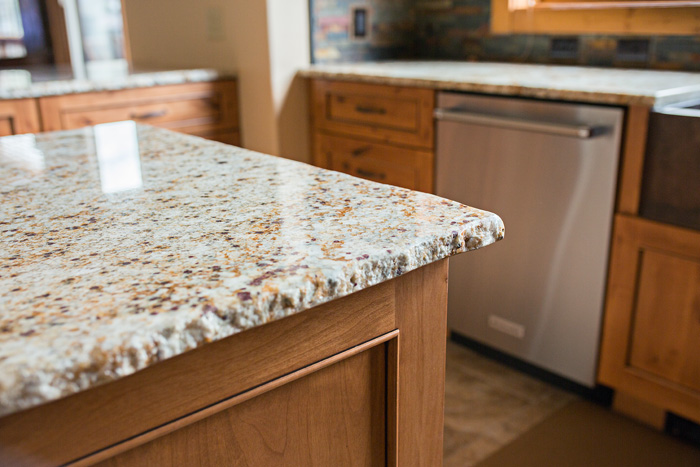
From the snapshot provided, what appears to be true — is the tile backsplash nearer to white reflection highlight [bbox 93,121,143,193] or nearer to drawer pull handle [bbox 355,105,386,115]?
drawer pull handle [bbox 355,105,386,115]

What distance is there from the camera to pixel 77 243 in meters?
0.62

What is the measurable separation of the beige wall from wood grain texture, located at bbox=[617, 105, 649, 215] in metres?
1.43

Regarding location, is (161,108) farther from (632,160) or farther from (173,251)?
(173,251)

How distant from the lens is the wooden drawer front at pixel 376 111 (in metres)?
2.13

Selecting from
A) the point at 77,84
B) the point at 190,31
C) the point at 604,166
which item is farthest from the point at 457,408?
the point at 190,31

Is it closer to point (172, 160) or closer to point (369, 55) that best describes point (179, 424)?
point (172, 160)

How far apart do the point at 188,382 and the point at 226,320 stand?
7 cm

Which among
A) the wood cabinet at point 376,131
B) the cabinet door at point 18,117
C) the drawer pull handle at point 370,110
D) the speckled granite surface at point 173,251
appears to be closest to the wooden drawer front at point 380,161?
the wood cabinet at point 376,131

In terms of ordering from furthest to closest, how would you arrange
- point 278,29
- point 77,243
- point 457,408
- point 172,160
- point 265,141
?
point 265,141 → point 278,29 → point 457,408 → point 172,160 → point 77,243

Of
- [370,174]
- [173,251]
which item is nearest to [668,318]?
[370,174]

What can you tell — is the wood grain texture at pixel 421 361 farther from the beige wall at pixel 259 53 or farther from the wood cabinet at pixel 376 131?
the beige wall at pixel 259 53

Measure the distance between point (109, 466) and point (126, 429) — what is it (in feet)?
0.12

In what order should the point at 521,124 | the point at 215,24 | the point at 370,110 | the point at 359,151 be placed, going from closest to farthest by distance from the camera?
the point at 521,124
the point at 370,110
the point at 359,151
the point at 215,24

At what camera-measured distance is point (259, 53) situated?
2588 mm
